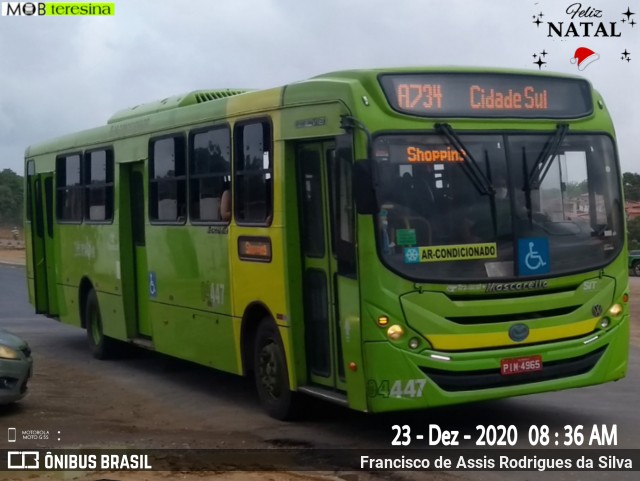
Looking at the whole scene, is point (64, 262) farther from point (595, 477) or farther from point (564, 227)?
point (595, 477)

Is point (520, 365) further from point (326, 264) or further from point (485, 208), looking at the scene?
point (326, 264)

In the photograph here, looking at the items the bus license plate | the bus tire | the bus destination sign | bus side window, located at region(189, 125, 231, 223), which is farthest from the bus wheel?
the bus tire

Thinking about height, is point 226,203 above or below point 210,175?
below

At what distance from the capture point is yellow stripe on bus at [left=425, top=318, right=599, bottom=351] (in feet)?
32.2

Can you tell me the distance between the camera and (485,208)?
10078 mm

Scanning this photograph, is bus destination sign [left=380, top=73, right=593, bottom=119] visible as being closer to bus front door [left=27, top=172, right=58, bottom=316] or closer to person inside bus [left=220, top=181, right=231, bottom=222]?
person inside bus [left=220, top=181, right=231, bottom=222]

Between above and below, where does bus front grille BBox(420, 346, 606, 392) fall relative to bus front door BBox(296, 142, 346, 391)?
below

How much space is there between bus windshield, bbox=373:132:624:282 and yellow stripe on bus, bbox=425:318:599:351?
18.1 inches

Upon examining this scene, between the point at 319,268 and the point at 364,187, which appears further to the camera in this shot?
the point at 319,268

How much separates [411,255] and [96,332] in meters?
8.44

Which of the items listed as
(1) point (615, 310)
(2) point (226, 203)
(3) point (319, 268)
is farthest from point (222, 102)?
(1) point (615, 310)

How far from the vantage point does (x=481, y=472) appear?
9008mm

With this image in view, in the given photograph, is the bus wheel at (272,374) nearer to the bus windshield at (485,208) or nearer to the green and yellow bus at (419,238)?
the green and yellow bus at (419,238)

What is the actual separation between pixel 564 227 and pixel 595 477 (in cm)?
Answer: 246
